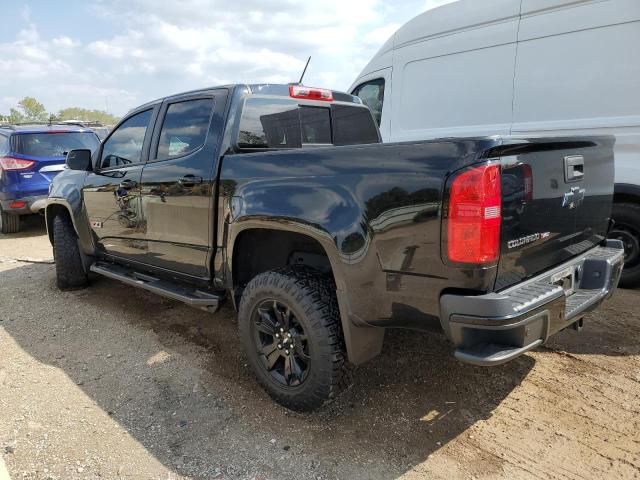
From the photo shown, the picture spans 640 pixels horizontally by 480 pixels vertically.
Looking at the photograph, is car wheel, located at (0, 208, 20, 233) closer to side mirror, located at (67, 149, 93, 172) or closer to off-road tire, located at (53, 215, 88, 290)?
off-road tire, located at (53, 215, 88, 290)

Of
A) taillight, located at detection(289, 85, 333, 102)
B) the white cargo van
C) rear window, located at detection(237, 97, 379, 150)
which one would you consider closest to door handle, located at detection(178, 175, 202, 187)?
rear window, located at detection(237, 97, 379, 150)

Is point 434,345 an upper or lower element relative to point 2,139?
lower

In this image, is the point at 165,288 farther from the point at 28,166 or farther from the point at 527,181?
the point at 28,166

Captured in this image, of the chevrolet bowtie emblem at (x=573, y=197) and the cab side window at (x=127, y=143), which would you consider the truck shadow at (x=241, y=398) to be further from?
the cab side window at (x=127, y=143)

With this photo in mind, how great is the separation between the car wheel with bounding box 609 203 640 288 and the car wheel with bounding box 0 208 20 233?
870 cm

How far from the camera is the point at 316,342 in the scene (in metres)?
2.54

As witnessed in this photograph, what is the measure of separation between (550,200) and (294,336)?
4.93ft

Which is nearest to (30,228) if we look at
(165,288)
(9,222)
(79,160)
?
(9,222)

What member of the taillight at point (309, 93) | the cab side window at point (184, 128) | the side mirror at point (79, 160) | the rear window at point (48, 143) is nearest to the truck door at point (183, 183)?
the cab side window at point (184, 128)

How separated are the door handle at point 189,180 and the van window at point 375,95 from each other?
3.40m

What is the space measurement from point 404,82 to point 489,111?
4.12 feet

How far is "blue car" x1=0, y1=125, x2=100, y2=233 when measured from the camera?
25.2ft

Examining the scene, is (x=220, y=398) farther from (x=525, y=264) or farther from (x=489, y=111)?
(x=489, y=111)

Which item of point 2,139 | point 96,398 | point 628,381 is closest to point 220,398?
point 96,398
